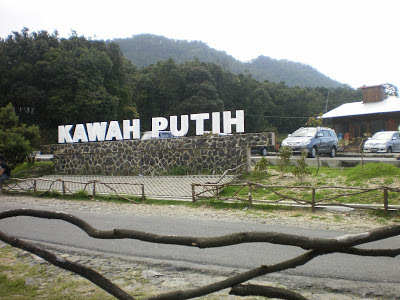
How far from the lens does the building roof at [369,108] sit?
2981cm

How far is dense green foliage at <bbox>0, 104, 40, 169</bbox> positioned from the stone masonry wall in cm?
145

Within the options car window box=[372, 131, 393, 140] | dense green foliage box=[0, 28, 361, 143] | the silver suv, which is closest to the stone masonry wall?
the silver suv

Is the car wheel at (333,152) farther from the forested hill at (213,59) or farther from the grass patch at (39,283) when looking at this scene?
the forested hill at (213,59)

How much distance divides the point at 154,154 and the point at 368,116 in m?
21.6

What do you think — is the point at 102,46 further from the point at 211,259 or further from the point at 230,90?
the point at 211,259

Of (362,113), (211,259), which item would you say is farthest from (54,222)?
(362,113)

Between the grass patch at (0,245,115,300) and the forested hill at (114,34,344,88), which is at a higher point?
the forested hill at (114,34,344,88)

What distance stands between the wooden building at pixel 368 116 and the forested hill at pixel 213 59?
4716cm

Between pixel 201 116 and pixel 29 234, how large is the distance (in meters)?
12.6

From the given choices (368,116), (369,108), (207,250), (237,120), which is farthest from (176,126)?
(369,108)

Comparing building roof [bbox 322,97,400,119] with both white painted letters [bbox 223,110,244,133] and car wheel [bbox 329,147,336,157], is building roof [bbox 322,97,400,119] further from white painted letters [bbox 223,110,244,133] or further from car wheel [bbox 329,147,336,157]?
white painted letters [bbox 223,110,244,133]

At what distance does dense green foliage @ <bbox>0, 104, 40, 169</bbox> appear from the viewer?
19.9 meters

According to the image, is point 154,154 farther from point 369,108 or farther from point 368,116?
point 369,108

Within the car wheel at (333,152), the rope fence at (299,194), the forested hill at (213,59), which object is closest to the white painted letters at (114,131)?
the rope fence at (299,194)
